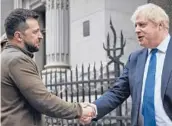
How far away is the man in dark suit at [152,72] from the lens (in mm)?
3900

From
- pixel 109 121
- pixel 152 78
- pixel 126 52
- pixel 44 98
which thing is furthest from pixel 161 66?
pixel 126 52

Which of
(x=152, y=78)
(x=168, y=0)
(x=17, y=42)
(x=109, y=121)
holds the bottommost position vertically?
(x=109, y=121)

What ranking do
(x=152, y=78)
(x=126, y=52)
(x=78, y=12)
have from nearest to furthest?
(x=152, y=78) < (x=126, y=52) < (x=78, y=12)

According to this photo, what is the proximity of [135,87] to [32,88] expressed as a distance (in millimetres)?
957

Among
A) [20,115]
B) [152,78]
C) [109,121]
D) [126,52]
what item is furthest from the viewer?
[126,52]

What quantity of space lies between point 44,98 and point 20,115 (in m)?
0.24

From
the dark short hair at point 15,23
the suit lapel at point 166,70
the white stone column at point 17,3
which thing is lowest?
the suit lapel at point 166,70

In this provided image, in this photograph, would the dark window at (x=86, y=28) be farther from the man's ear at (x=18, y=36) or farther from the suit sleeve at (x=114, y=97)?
the man's ear at (x=18, y=36)

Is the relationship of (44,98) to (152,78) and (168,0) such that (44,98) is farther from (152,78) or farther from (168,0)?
(168,0)

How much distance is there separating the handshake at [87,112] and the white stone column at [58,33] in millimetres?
6366

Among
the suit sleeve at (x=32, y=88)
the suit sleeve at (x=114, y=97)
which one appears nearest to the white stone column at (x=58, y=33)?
the suit sleeve at (x=114, y=97)

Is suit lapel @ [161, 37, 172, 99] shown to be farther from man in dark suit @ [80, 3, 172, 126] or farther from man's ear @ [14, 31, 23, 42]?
man's ear @ [14, 31, 23, 42]

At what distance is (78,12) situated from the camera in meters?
10.5

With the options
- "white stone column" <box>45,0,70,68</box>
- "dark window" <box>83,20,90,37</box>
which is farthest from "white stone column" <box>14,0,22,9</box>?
"dark window" <box>83,20,90,37</box>
